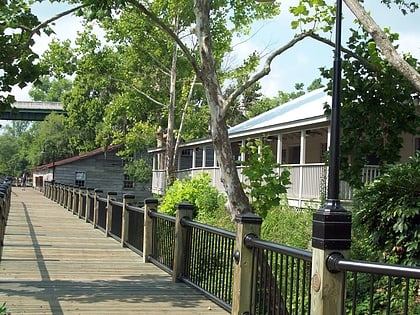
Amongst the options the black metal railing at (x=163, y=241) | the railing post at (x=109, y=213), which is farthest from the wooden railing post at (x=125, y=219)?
the black metal railing at (x=163, y=241)

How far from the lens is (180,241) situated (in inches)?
351

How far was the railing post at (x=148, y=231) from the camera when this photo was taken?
35.8ft

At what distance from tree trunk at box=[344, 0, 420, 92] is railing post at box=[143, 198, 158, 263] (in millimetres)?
5041

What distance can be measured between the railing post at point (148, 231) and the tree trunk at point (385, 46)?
198 inches

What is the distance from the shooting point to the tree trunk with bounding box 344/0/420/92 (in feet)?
35.3

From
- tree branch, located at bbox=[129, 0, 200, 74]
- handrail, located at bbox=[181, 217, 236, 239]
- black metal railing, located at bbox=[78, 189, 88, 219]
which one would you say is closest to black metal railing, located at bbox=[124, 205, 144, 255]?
handrail, located at bbox=[181, 217, 236, 239]

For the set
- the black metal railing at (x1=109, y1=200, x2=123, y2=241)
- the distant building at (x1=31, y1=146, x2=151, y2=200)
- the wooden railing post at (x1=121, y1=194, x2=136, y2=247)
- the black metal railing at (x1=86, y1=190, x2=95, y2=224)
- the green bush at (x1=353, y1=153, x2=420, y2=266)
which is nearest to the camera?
the green bush at (x1=353, y1=153, x2=420, y2=266)

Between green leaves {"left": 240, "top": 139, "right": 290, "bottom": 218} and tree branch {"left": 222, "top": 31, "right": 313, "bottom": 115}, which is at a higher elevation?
tree branch {"left": 222, "top": 31, "right": 313, "bottom": 115}

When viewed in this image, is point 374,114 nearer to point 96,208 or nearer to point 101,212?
point 101,212

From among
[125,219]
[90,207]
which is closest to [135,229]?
[125,219]

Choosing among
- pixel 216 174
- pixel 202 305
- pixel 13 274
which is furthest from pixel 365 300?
pixel 216 174

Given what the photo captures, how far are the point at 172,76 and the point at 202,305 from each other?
23548 millimetres

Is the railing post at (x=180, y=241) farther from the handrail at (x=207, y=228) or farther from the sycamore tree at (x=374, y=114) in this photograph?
the sycamore tree at (x=374, y=114)

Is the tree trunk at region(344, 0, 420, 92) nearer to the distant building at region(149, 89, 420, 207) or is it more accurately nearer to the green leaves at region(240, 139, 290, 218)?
the distant building at region(149, 89, 420, 207)
